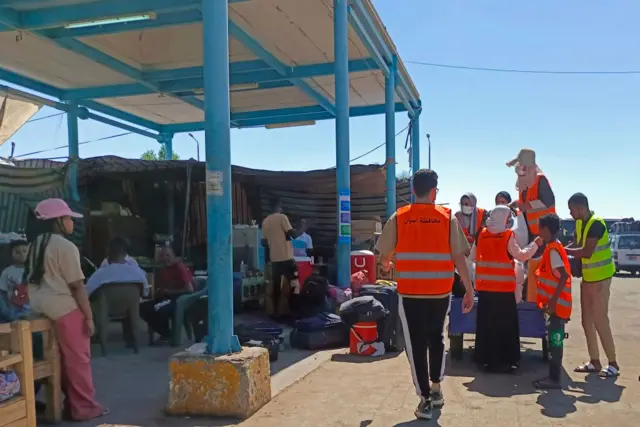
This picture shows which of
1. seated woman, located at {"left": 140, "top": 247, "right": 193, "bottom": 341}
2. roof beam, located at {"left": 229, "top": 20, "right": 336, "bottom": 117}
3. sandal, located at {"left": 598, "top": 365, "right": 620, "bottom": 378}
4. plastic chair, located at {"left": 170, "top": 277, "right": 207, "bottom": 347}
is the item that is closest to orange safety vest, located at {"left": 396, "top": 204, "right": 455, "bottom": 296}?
sandal, located at {"left": 598, "top": 365, "right": 620, "bottom": 378}

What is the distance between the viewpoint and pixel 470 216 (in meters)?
7.83

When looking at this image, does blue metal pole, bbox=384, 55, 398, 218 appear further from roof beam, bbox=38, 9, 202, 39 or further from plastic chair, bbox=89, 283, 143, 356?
plastic chair, bbox=89, 283, 143, 356

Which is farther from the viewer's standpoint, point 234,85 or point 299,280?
point 234,85

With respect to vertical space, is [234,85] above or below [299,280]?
above

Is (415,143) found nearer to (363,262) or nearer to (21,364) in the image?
(363,262)

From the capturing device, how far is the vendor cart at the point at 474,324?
22.0 feet

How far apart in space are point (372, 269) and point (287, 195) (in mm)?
4132

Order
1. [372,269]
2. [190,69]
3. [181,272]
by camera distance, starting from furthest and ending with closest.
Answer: [190,69]
[372,269]
[181,272]

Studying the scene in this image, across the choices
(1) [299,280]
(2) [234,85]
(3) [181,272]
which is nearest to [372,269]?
(1) [299,280]

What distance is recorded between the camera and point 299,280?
34.4 ft

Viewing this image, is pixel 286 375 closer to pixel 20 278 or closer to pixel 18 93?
pixel 20 278

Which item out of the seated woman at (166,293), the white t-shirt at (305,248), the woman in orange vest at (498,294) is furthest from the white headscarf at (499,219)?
the white t-shirt at (305,248)

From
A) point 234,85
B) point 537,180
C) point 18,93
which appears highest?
point 234,85

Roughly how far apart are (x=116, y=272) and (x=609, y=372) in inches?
219
